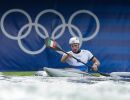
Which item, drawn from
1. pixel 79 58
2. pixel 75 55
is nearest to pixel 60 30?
pixel 75 55

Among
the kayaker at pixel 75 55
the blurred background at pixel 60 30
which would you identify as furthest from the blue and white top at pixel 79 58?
the blurred background at pixel 60 30

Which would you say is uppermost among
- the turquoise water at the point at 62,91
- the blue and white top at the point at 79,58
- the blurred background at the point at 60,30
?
the blurred background at the point at 60,30

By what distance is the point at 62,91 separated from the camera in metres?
2.31

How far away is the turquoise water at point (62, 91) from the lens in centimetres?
228

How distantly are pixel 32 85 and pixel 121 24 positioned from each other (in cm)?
926

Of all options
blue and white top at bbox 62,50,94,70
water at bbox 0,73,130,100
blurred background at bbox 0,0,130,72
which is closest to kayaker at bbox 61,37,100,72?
blue and white top at bbox 62,50,94,70

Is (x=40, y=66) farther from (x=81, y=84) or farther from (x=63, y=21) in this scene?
(x=81, y=84)

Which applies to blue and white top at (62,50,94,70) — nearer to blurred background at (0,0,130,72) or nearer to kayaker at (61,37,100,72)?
kayaker at (61,37,100,72)

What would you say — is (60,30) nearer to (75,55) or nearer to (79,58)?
(75,55)

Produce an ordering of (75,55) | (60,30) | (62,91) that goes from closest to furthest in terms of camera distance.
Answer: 1. (62,91)
2. (75,55)
3. (60,30)

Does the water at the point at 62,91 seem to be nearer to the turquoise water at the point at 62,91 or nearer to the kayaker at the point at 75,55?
the turquoise water at the point at 62,91

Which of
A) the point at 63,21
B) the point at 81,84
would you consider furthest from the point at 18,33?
the point at 81,84

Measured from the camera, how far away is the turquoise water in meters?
2.28

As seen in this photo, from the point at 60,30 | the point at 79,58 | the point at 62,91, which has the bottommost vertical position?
the point at 62,91
